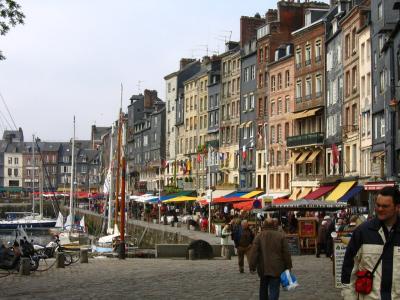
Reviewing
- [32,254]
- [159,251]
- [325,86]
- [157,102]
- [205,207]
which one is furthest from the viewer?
[157,102]

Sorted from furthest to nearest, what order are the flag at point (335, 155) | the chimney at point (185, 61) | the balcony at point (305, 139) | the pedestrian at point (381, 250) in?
the chimney at point (185, 61), the balcony at point (305, 139), the flag at point (335, 155), the pedestrian at point (381, 250)

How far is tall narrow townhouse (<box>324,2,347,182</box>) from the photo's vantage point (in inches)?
2354

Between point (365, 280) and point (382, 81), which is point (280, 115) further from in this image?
point (365, 280)

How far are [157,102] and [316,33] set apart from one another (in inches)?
2405

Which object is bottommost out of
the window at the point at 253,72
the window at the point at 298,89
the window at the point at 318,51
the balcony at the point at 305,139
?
the balcony at the point at 305,139

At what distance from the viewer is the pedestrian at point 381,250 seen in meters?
7.84

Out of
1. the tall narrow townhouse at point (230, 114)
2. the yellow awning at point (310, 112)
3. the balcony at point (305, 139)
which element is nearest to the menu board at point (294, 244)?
the balcony at point (305, 139)

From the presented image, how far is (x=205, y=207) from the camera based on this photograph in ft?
254

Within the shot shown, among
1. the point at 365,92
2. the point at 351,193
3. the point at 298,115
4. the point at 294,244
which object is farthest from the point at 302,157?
the point at 294,244

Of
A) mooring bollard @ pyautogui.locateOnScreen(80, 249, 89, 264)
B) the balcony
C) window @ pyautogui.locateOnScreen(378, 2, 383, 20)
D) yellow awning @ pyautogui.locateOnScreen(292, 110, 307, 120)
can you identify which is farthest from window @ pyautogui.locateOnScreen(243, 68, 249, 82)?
mooring bollard @ pyautogui.locateOnScreen(80, 249, 89, 264)

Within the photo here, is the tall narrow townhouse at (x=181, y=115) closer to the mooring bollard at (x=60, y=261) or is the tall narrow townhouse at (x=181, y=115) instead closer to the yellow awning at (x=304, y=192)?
the yellow awning at (x=304, y=192)

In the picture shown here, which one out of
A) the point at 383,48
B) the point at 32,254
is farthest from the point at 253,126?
the point at 32,254

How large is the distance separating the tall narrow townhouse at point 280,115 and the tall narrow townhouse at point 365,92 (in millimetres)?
16288

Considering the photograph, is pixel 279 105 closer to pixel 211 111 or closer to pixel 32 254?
pixel 211 111
